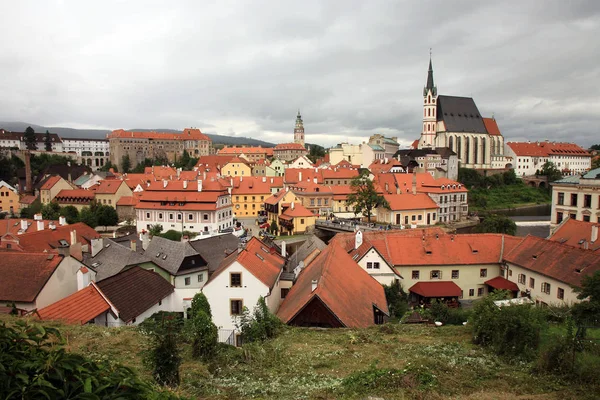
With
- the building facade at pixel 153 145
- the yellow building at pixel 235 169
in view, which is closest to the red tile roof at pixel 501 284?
the yellow building at pixel 235 169

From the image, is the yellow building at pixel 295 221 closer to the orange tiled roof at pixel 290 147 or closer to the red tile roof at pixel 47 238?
the red tile roof at pixel 47 238

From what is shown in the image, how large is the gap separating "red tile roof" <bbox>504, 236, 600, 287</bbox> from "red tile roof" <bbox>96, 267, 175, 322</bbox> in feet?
64.0

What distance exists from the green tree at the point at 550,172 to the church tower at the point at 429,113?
1091 inches

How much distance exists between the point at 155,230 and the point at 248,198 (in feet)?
58.7

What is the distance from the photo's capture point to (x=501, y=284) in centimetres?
2545

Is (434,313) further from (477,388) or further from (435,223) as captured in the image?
(435,223)

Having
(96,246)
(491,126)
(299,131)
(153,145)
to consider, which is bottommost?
(96,246)

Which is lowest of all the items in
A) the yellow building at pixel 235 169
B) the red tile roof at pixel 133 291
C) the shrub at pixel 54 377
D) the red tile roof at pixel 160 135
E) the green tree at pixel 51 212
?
the green tree at pixel 51 212

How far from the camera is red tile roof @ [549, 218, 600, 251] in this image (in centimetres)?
2545

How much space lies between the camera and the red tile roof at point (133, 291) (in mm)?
16016

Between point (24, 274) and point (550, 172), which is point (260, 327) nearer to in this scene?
point (24, 274)

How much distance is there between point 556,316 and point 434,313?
18.8 ft

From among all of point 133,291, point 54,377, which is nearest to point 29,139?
point 133,291

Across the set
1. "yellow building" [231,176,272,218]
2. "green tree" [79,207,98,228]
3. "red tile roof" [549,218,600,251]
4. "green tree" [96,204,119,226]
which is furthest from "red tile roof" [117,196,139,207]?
"red tile roof" [549,218,600,251]
